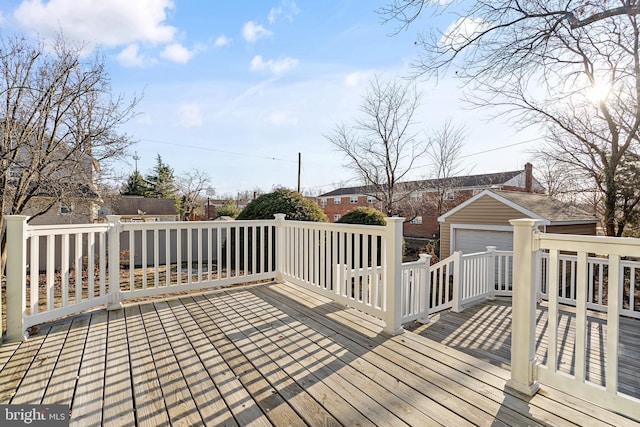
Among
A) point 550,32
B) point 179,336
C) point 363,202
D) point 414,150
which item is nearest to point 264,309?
point 179,336

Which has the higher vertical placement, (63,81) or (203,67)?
(203,67)

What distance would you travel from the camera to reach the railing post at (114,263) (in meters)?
3.18

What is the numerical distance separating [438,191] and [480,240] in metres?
6.02

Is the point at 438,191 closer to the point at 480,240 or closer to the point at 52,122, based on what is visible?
the point at 480,240

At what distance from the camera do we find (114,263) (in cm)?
325

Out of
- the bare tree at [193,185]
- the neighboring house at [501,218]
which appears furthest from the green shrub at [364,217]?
the bare tree at [193,185]

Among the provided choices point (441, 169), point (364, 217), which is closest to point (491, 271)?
point (364, 217)

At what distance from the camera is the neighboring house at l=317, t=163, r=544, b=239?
53.1ft

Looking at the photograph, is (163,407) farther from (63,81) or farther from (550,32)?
(63,81)

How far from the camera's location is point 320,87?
287 inches

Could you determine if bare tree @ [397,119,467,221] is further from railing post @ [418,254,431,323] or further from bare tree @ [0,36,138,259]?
bare tree @ [0,36,138,259]

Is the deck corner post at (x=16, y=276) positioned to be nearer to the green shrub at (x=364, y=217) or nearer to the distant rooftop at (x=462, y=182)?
the green shrub at (x=364, y=217)

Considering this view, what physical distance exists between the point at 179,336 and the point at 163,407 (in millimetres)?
1007

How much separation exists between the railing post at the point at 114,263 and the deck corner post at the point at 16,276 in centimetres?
77
